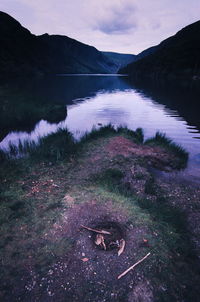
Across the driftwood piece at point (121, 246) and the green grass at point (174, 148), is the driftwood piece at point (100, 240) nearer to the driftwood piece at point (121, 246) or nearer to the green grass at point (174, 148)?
the driftwood piece at point (121, 246)

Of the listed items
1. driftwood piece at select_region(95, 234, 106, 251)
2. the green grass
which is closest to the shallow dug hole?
driftwood piece at select_region(95, 234, 106, 251)

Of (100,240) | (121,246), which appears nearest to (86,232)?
(100,240)

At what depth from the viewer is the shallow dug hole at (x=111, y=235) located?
660 centimetres

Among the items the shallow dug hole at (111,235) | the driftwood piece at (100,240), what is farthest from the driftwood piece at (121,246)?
the driftwood piece at (100,240)

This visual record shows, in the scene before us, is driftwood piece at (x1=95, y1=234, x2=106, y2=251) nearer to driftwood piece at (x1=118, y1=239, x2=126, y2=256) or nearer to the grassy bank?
the grassy bank

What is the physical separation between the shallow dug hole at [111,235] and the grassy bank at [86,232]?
121 millimetres

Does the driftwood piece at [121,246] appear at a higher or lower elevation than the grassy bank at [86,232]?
higher

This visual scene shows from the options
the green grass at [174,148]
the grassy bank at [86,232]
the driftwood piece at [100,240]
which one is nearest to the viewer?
the grassy bank at [86,232]

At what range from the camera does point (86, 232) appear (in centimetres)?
708

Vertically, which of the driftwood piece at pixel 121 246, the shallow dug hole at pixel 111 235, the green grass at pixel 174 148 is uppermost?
the driftwood piece at pixel 121 246

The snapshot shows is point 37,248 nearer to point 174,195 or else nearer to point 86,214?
point 86,214

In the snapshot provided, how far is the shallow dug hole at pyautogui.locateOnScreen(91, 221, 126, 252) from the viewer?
21.7ft

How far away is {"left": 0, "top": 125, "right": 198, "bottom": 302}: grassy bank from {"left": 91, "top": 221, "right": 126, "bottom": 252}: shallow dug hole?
12 centimetres

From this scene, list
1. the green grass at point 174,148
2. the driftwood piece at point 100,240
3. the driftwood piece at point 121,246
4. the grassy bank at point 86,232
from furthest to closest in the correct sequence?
the green grass at point 174,148
the driftwood piece at point 100,240
the driftwood piece at point 121,246
the grassy bank at point 86,232
